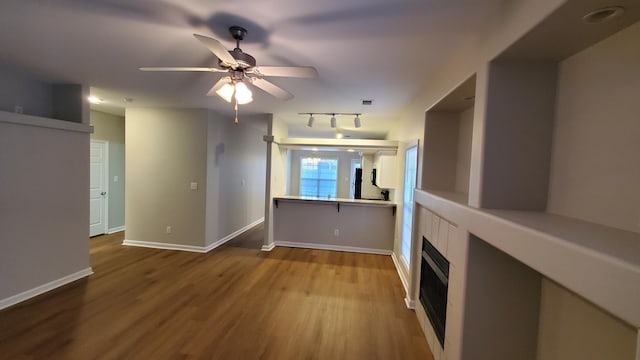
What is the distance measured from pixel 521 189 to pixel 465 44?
111 cm

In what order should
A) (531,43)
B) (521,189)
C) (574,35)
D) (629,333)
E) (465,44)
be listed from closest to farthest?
1. (629,333)
2. (574,35)
3. (531,43)
4. (521,189)
5. (465,44)

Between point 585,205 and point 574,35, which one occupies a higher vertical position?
point 574,35

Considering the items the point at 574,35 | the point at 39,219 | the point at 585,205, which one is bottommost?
the point at 39,219

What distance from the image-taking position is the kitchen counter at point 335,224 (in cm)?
486

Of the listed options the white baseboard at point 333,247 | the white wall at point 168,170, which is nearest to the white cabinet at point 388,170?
the white baseboard at point 333,247

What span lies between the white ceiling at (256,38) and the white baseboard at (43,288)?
2413 millimetres

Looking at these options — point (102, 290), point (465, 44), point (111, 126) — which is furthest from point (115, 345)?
point (111, 126)

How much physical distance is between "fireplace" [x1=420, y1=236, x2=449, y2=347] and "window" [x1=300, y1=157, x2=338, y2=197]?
7.22m

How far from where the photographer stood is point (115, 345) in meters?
2.21

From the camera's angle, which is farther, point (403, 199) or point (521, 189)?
point (403, 199)

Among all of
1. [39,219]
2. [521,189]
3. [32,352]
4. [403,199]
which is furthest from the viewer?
[403,199]

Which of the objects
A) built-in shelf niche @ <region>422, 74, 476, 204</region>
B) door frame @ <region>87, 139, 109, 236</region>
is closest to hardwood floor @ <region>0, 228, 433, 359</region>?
built-in shelf niche @ <region>422, 74, 476, 204</region>

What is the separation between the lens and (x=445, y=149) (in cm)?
262

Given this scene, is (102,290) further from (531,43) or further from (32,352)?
(531,43)
